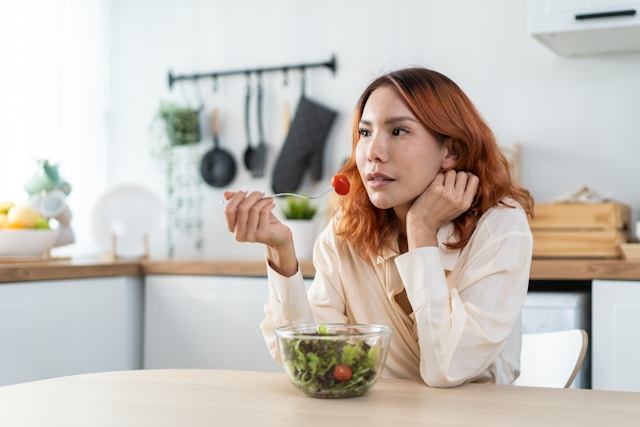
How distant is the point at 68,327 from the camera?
265 cm

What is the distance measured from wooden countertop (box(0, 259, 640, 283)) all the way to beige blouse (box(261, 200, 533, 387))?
92cm

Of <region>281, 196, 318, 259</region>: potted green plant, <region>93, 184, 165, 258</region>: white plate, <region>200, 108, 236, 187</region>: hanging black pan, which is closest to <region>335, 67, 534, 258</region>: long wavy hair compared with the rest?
<region>281, 196, 318, 259</region>: potted green plant

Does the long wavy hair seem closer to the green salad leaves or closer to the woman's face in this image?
the woman's face

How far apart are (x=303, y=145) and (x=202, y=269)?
2.38 feet

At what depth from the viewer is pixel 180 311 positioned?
9.73ft

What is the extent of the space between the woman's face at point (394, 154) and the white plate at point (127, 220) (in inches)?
74.4

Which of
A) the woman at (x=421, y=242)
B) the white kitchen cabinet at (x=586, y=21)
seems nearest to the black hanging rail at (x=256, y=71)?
the white kitchen cabinet at (x=586, y=21)

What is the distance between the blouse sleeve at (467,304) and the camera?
1312mm

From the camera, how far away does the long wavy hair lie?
157 centimetres

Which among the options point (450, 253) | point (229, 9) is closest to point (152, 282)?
point (229, 9)

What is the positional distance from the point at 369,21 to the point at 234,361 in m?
1.47

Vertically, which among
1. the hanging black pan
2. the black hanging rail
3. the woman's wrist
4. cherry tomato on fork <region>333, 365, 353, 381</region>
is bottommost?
cherry tomato on fork <region>333, 365, 353, 381</region>

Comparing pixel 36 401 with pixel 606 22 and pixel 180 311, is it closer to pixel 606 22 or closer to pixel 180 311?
pixel 180 311

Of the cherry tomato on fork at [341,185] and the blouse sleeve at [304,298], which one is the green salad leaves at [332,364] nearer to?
the blouse sleeve at [304,298]
